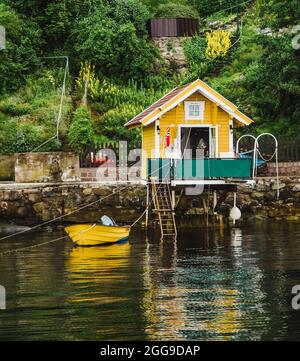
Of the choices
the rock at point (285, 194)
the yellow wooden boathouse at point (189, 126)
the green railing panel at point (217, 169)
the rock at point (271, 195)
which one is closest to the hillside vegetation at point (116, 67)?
the rock at point (285, 194)

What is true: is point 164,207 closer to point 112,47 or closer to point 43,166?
point 43,166

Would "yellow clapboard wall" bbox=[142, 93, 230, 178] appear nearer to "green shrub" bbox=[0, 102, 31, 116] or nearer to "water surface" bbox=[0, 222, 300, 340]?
"water surface" bbox=[0, 222, 300, 340]

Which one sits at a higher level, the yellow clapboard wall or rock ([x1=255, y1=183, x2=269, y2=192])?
the yellow clapboard wall

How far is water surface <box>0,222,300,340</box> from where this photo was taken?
19.1 metres

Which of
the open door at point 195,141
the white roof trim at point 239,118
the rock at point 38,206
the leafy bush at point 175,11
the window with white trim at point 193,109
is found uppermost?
→ the leafy bush at point 175,11

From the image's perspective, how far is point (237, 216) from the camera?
4025 cm

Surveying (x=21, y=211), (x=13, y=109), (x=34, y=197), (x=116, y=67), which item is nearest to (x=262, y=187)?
(x=34, y=197)

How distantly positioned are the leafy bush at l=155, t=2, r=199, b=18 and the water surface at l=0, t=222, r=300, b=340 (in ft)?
77.6

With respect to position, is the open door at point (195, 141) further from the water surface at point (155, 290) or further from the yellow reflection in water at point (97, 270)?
the yellow reflection in water at point (97, 270)

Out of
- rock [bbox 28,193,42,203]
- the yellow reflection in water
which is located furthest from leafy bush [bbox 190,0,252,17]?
the yellow reflection in water

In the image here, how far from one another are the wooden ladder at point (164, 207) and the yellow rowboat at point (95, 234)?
9.76 feet

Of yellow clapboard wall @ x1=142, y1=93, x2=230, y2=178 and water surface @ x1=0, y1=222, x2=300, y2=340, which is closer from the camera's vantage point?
water surface @ x1=0, y1=222, x2=300, y2=340

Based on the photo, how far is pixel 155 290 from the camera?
23906mm

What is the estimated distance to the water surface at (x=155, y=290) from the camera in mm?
19078
